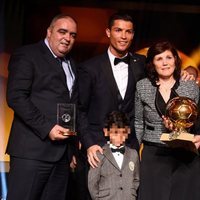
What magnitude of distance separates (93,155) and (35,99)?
1.63 feet

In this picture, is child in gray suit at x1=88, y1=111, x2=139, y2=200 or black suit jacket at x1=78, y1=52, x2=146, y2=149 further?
black suit jacket at x1=78, y1=52, x2=146, y2=149

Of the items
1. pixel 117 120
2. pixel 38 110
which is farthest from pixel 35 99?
pixel 117 120

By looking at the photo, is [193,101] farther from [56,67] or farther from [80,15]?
[80,15]

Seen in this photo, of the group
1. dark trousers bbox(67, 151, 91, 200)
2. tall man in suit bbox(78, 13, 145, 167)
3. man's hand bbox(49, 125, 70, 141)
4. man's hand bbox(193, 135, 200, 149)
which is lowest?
dark trousers bbox(67, 151, 91, 200)

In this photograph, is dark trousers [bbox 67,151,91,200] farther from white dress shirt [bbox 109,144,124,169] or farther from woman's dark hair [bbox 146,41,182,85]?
woman's dark hair [bbox 146,41,182,85]

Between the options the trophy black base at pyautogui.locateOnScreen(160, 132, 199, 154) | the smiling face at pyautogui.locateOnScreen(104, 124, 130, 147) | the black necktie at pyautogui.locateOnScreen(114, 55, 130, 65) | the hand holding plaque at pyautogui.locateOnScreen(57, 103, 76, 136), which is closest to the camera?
the trophy black base at pyautogui.locateOnScreen(160, 132, 199, 154)

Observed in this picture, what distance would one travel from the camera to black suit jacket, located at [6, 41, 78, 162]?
9.69ft

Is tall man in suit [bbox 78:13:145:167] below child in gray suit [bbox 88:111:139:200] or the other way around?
the other way around

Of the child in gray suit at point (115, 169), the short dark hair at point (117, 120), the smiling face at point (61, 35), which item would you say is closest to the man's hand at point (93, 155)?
the child in gray suit at point (115, 169)

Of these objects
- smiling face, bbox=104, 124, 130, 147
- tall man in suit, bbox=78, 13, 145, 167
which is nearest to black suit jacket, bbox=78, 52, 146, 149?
tall man in suit, bbox=78, 13, 145, 167

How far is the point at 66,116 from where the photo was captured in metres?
2.98

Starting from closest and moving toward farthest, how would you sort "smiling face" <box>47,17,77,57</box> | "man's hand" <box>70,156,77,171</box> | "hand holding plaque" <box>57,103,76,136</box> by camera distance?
"hand holding plaque" <box>57,103,76,136</box>
"smiling face" <box>47,17,77,57</box>
"man's hand" <box>70,156,77,171</box>

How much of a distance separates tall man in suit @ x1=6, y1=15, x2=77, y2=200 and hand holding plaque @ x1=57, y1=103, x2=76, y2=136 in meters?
0.04

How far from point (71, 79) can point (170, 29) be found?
2.03 meters
